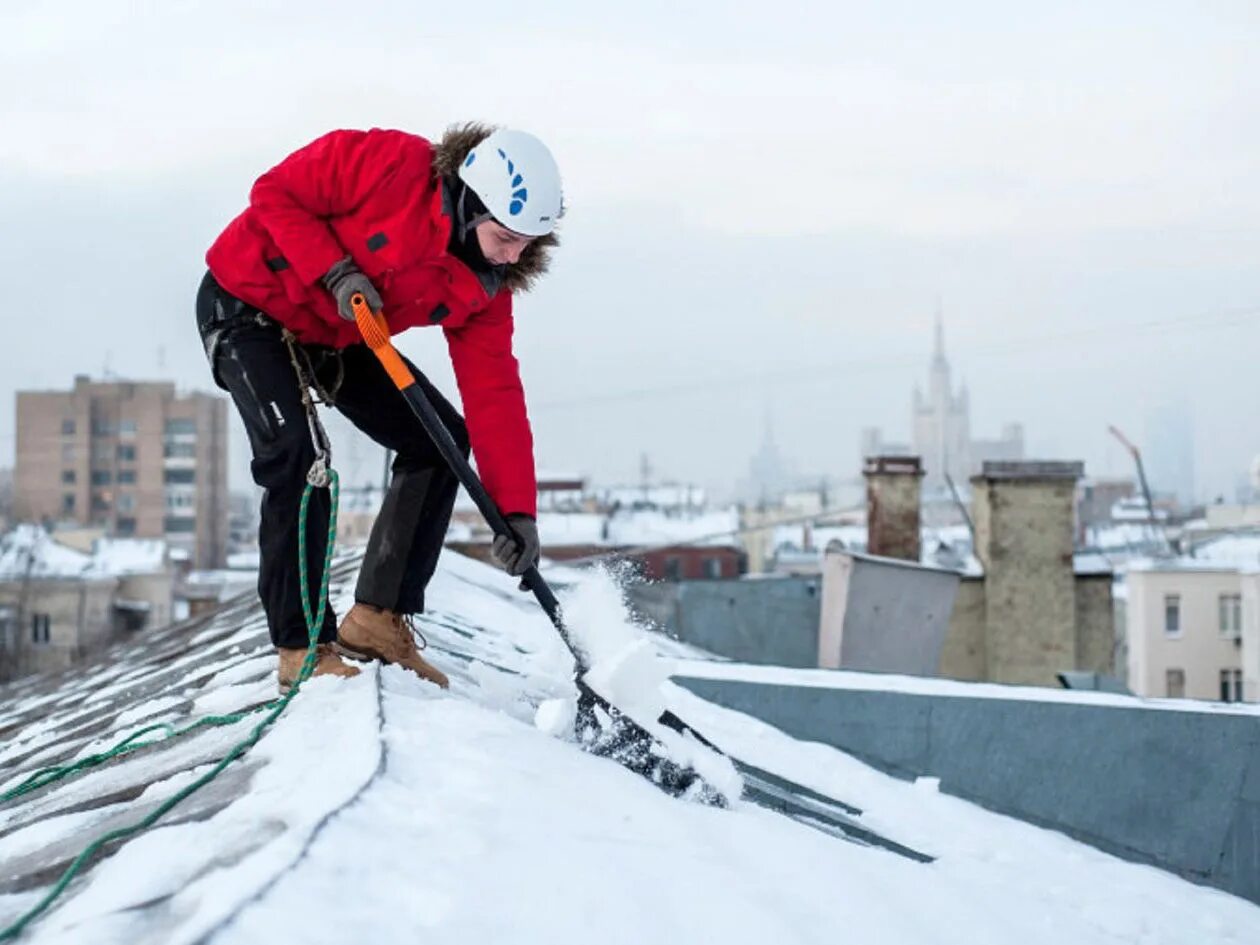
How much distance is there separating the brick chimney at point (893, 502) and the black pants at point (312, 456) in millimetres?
12795

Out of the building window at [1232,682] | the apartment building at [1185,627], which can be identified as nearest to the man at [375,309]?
the apartment building at [1185,627]

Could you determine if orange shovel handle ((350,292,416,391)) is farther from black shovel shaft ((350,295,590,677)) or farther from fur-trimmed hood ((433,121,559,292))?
fur-trimmed hood ((433,121,559,292))

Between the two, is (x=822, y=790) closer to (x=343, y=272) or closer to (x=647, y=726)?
(x=647, y=726)

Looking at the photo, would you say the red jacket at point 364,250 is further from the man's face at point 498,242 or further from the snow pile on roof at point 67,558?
the snow pile on roof at point 67,558

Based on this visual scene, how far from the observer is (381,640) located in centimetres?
410

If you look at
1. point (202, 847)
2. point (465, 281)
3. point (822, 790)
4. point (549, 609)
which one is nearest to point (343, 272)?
point (465, 281)

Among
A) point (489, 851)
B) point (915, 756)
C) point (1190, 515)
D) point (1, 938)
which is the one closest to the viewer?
point (1, 938)

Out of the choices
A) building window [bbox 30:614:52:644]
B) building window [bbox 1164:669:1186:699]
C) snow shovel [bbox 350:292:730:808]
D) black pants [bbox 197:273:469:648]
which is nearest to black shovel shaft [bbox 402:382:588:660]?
snow shovel [bbox 350:292:730:808]

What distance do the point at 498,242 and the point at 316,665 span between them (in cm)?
118

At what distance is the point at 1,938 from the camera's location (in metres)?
2.04

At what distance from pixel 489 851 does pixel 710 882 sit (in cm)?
40

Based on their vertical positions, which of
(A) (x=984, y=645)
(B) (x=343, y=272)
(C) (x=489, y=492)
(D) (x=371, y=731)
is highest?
(B) (x=343, y=272)

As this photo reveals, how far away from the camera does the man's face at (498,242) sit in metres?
3.85

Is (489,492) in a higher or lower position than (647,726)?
higher
